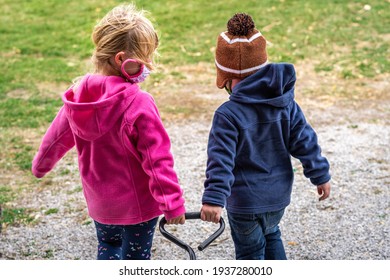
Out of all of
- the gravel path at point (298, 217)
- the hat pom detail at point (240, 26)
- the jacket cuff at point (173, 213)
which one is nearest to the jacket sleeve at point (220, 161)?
the jacket cuff at point (173, 213)

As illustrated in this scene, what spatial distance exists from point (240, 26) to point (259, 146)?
21.5 inches

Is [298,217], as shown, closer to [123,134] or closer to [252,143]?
[252,143]

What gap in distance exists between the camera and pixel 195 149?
5801mm

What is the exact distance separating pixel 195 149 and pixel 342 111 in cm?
183

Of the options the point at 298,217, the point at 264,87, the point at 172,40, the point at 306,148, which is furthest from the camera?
the point at 172,40

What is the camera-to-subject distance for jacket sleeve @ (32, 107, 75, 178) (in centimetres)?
295

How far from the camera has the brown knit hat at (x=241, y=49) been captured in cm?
271

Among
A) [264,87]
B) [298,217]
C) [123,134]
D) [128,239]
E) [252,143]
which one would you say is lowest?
[298,217]

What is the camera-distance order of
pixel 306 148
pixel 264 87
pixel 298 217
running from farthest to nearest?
pixel 298 217 < pixel 306 148 < pixel 264 87

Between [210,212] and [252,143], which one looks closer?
[210,212]

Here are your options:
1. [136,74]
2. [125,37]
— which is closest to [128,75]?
[136,74]

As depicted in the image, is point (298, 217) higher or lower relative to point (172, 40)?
higher

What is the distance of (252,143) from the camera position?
2764 mm

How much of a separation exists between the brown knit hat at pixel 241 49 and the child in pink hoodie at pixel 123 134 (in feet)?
1.08
